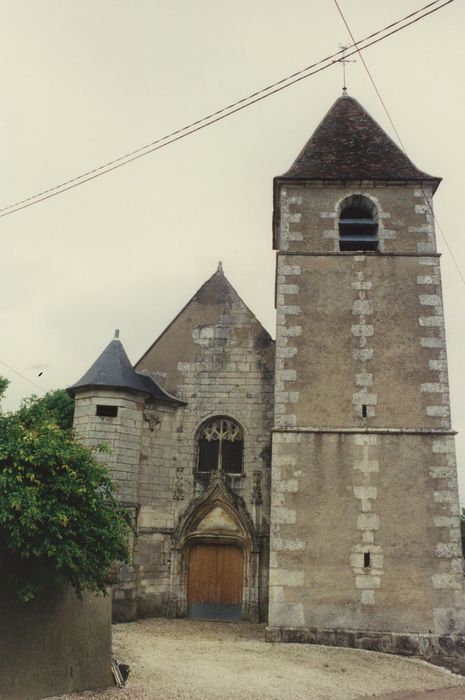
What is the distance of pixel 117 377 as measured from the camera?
13.3m

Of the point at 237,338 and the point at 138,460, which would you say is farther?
the point at 237,338

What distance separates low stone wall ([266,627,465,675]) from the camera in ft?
32.2

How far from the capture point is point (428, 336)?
11.8m

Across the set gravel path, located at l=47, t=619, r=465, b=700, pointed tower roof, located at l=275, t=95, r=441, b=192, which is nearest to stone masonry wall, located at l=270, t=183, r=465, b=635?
pointed tower roof, located at l=275, t=95, r=441, b=192

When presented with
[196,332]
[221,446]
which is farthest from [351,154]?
[221,446]

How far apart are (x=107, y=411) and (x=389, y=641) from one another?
7092mm

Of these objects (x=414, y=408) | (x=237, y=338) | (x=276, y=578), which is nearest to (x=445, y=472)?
(x=414, y=408)

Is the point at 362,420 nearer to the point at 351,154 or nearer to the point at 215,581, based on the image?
the point at 215,581

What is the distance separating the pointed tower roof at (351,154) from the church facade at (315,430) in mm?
54

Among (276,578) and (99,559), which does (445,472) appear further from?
(99,559)

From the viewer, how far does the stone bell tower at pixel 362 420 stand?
33.7 feet

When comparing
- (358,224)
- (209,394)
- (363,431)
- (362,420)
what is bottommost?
(363,431)

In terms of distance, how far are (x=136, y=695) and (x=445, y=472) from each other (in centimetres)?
655

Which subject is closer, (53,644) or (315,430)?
(53,644)
